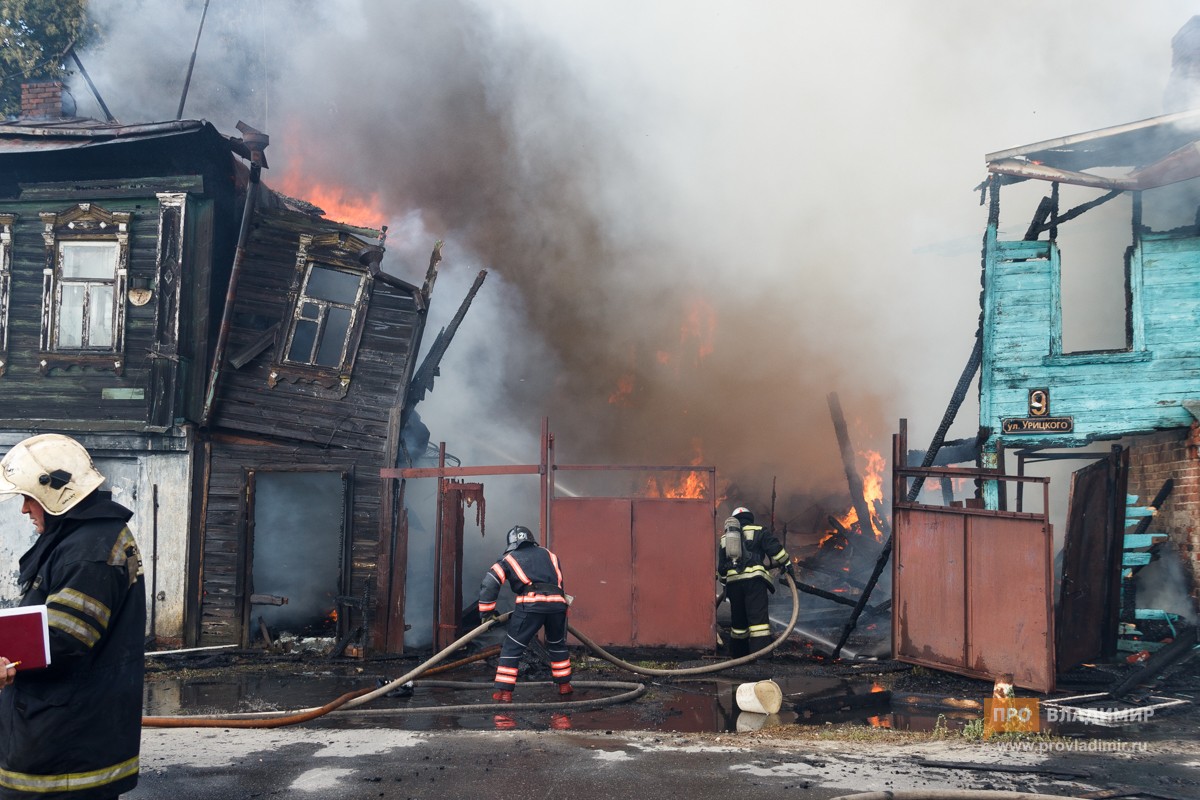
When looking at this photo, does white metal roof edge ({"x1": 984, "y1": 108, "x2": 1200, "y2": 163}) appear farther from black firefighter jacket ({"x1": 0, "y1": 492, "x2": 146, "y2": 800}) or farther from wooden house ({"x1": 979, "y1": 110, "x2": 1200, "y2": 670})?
black firefighter jacket ({"x1": 0, "y1": 492, "x2": 146, "y2": 800})

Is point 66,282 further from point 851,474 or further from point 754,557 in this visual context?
point 851,474

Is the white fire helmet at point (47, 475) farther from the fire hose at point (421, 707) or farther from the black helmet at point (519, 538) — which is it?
the black helmet at point (519, 538)

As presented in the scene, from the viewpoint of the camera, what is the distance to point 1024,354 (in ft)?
37.3

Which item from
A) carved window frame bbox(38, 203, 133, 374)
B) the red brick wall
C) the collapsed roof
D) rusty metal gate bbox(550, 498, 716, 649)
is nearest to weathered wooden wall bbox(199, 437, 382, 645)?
carved window frame bbox(38, 203, 133, 374)

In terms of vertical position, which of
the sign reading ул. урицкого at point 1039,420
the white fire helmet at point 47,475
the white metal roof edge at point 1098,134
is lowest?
the white fire helmet at point 47,475

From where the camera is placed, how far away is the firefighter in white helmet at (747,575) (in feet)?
34.7

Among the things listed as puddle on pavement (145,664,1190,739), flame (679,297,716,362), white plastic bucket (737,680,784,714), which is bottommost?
puddle on pavement (145,664,1190,739)

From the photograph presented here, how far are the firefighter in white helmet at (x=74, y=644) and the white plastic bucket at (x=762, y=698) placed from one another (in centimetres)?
539

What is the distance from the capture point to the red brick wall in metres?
10.4

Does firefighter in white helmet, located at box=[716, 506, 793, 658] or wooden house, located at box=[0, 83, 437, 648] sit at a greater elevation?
wooden house, located at box=[0, 83, 437, 648]

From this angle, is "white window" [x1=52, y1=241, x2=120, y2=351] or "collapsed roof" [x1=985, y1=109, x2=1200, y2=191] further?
"white window" [x1=52, y1=241, x2=120, y2=351]

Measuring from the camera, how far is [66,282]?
13.3 metres

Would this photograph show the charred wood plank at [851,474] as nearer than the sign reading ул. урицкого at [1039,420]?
No

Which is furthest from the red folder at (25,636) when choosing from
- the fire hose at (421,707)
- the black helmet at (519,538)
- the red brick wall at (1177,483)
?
the red brick wall at (1177,483)
